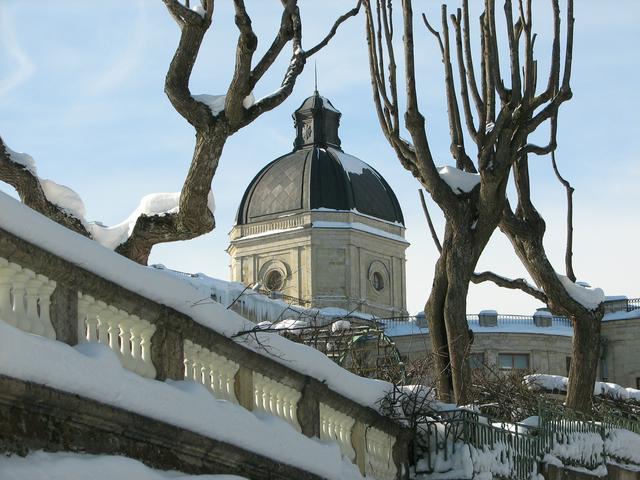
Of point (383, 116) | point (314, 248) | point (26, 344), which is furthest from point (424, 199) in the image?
point (314, 248)

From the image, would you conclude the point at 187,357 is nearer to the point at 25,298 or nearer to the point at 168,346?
the point at 168,346

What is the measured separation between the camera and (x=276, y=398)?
9875 millimetres

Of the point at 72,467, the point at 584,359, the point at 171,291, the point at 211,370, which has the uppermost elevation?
the point at 584,359

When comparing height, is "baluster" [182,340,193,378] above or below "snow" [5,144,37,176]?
below

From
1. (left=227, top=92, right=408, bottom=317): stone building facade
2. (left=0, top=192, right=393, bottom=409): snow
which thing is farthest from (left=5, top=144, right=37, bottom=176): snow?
(left=227, top=92, right=408, bottom=317): stone building facade

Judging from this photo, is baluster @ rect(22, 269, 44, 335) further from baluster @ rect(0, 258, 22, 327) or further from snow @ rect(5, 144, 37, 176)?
snow @ rect(5, 144, 37, 176)

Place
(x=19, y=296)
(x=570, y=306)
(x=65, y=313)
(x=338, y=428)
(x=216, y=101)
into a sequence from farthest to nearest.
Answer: (x=570, y=306) < (x=216, y=101) < (x=338, y=428) < (x=65, y=313) < (x=19, y=296)

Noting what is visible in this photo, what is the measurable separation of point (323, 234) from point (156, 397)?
255ft

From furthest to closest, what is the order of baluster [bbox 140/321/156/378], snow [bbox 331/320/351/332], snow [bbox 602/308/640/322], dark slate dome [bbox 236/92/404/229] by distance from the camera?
dark slate dome [bbox 236/92/404/229], snow [bbox 602/308/640/322], snow [bbox 331/320/351/332], baluster [bbox 140/321/156/378]

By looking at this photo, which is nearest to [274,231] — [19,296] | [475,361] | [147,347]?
[475,361]

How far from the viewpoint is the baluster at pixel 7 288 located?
21.6 feet

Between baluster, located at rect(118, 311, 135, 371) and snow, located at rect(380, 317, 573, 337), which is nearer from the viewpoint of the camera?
baluster, located at rect(118, 311, 135, 371)

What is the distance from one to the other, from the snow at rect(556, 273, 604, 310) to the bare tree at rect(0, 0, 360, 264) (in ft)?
21.6

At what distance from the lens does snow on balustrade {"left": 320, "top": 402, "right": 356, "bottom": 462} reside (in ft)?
34.9
